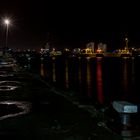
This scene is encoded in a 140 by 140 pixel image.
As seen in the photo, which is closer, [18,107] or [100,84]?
[18,107]

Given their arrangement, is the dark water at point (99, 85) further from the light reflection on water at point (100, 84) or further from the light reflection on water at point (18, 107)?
the light reflection on water at point (18, 107)

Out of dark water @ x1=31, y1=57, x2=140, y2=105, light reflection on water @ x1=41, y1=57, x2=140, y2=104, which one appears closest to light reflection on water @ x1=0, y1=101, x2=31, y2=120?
dark water @ x1=31, y1=57, x2=140, y2=105

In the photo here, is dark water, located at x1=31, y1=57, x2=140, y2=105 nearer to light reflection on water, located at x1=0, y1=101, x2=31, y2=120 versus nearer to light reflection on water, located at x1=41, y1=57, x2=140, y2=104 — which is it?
light reflection on water, located at x1=41, y1=57, x2=140, y2=104

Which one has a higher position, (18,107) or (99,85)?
(18,107)

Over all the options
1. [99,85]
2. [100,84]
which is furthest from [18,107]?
[100,84]

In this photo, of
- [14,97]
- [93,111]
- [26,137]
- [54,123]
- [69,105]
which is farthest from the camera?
[14,97]

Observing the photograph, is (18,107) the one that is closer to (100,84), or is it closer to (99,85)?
(99,85)

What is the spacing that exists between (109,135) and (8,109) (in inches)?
233

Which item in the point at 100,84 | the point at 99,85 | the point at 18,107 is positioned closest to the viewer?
the point at 18,107

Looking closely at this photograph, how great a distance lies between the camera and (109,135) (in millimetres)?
9914

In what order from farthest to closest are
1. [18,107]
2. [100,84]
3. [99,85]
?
[100,84] → [99,85] → [18,107]

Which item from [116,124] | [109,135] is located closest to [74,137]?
[109,135]

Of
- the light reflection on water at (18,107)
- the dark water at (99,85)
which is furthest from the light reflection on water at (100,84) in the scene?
the light reflection on water at (18,107)

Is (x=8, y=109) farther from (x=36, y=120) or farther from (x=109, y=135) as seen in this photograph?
(x=109, y=135)
